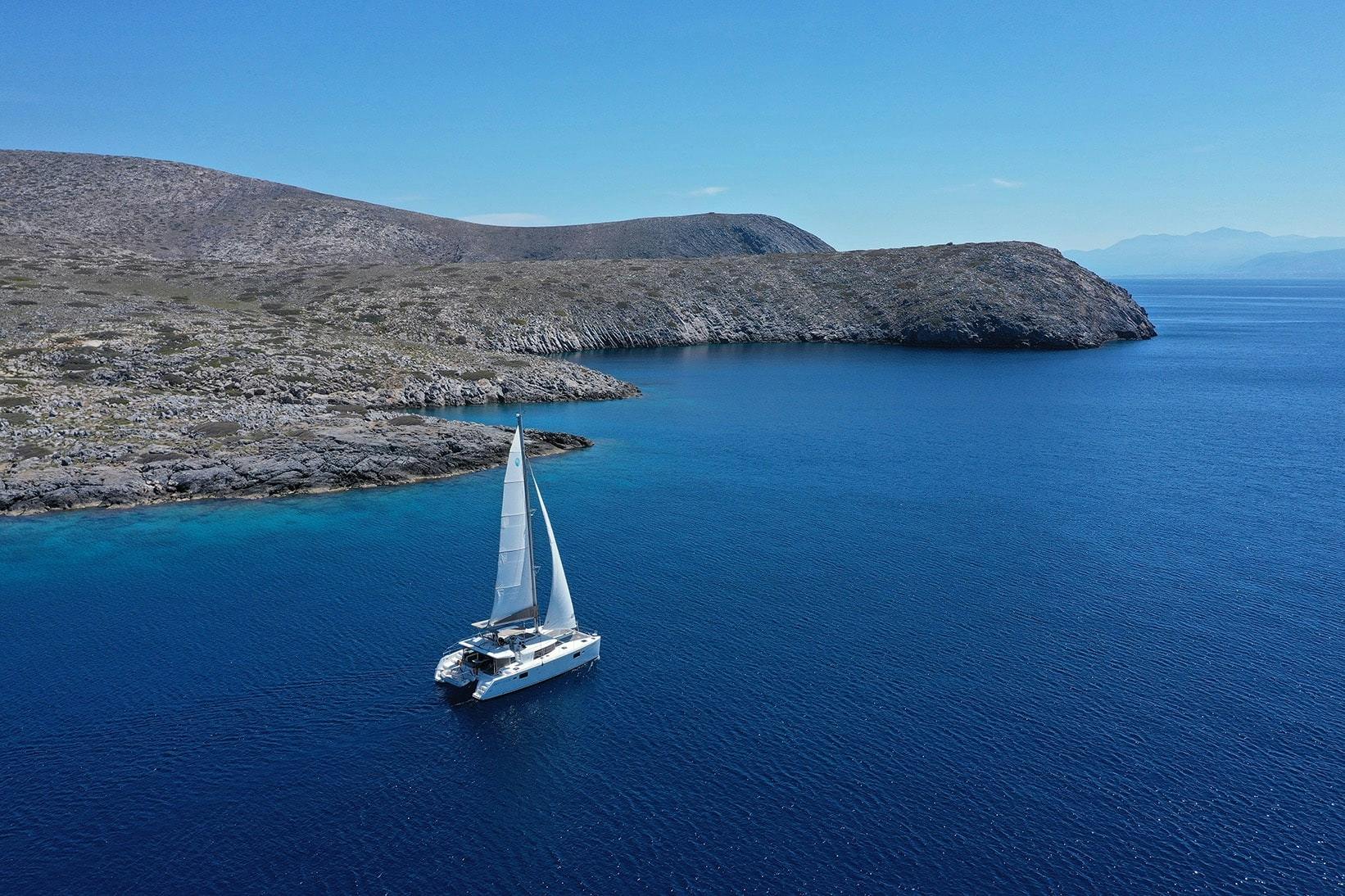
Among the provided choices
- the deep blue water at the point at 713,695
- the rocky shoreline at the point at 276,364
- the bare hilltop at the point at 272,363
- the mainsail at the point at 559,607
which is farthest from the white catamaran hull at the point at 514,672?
the bare hilltop at the point at 272,363

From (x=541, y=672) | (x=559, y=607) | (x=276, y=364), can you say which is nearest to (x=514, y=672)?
(x=541, y=672)

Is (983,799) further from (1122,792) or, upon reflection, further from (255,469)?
(255,469)

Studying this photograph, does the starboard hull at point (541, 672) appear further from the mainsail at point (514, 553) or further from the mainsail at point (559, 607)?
the mainsail at point (514, 553)

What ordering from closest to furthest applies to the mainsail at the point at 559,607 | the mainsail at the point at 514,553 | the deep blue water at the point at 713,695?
the deep blue water at the point at 713,695 → the mainsail at the point at 514,553 → the mainsail at the point at 559,607

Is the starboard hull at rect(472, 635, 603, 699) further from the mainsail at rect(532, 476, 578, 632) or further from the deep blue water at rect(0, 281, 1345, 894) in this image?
the mainsail at rect(532, 476, 578, 632)

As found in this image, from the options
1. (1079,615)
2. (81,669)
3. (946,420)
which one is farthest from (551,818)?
(946,420)

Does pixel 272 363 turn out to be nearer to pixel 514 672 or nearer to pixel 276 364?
pixel 276 364
